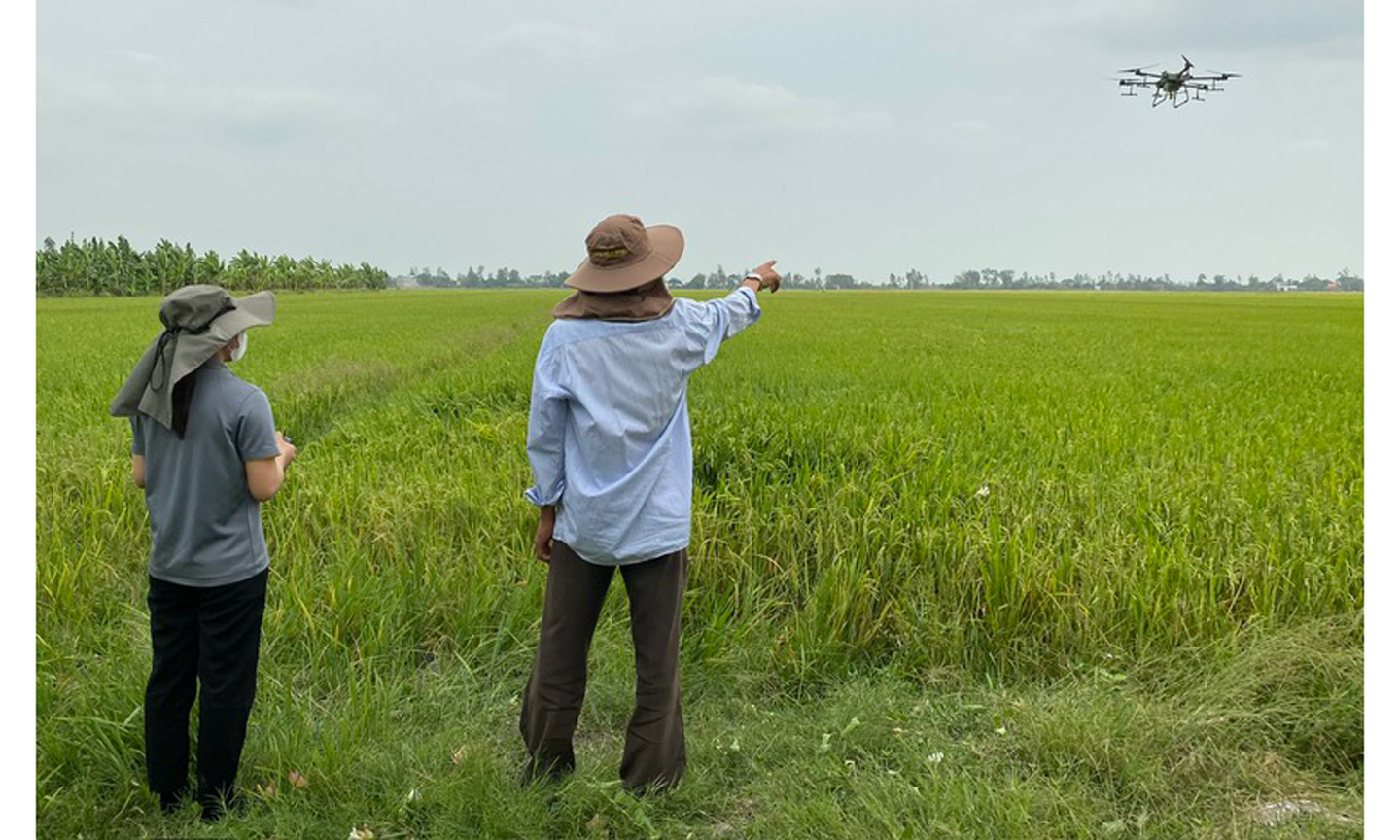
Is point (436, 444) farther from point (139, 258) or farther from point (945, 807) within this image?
point (139, 258)

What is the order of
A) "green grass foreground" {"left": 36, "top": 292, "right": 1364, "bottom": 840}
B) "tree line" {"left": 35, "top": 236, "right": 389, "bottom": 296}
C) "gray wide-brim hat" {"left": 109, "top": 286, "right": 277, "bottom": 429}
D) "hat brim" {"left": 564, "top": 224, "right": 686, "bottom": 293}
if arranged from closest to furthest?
1. "gray wide-brim hat" {"left": 109, "top": 286, "right": 277, "bottom": 429}
2. "hat brim" {"left": 564, "top": 224, "right": 686, "bottom": 293}
3. "green grass foreground" {"left": 36, "top": 292, "right": 1364, "bottom": 840}
4. "tree line" {"left": 35, "top": 236, "right": 389, "bottom": 296}

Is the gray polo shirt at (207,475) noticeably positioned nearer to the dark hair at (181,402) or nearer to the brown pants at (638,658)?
the dark hair at (181,402)

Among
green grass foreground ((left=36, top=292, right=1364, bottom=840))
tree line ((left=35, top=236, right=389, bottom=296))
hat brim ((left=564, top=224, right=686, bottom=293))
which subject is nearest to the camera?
hat brim ((left=564, top=224, right=686, bottom=293))

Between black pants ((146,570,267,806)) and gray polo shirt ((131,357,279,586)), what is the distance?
0.09 meters

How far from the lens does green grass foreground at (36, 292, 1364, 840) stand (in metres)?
2.89

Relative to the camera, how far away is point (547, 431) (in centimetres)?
281

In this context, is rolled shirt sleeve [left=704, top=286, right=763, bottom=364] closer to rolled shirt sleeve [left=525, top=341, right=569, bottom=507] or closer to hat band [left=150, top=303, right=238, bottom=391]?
rolled shirt sleeve [left=525, top=341, right=569, bottom=507]

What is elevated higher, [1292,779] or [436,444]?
[436,444]

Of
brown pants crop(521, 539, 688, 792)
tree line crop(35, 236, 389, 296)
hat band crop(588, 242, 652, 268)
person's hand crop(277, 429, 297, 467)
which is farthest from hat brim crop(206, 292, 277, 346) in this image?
tree line crop(35, 236, 389, 296)

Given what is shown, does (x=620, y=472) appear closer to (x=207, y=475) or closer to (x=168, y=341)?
(x=207, y=475)

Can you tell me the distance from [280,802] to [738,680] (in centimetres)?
173

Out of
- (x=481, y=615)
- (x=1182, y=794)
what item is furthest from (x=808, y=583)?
(x=1182, y=794)

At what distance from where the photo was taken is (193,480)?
2635 millimetres

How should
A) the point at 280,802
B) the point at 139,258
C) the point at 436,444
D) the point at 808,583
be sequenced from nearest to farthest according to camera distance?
the point at 280,802 < the point at 808,583 < the point at 436,444 < the point at 139,258
